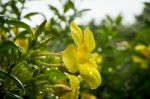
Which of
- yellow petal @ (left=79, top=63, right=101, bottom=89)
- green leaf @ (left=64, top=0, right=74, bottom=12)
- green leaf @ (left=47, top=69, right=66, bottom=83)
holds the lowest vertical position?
green leaf @ (left=64, top=0, right=74, bottom=12)

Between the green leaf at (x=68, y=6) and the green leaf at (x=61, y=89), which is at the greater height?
the green leaf at (x=61, y=89)

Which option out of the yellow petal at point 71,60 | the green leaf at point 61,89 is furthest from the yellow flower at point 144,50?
the yellow petal at point 71,60

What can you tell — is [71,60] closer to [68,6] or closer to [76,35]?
[76,35]

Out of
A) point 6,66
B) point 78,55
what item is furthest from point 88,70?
point 6,66

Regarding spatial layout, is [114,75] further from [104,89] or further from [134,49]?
[134,49]

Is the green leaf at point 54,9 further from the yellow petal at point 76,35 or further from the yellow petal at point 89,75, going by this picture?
the yellow petal at point 89,75

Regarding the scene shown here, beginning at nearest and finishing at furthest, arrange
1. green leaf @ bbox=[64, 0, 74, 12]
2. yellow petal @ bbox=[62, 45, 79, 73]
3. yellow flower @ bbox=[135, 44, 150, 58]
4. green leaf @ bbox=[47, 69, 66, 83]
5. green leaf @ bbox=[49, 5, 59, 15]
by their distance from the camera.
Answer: yellow petal @ bbox=[62, 45, 79, 73] → green leaf @ bbox=[47, 69, 66, 83] → green leaf @ bbox=[49, 5, 59, 15] → green leaf @ bbox=[64, 0, 74, 12] → yellow flower @ bbox=[135, 44, 150, 58]

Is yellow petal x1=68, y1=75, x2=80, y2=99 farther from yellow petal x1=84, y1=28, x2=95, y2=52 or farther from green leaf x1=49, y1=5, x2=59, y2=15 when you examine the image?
green leaf x1=49, y1=5, x2=59, y2=15

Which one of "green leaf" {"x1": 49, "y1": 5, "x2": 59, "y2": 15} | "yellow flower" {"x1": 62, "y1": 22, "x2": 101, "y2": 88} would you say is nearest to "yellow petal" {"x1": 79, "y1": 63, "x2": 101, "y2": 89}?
"yellow flower" {"x1": 62, "y1": 22, "x2": 101, "y2": 88}
